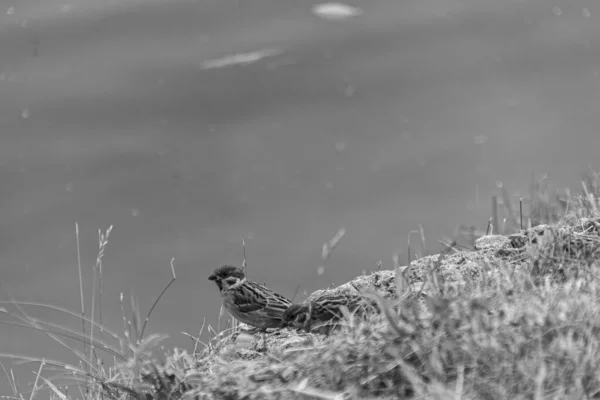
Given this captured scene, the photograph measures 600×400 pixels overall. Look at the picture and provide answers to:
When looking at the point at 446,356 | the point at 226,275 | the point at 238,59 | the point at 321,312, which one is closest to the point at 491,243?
the point at 321,312

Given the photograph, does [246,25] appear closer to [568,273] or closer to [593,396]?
[568,273]

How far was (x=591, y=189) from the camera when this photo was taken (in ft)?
18.4

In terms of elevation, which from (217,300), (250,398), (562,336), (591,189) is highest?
(562,336)

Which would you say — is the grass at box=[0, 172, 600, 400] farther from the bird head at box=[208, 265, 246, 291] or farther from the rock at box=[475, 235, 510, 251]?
the bird head at box=[208, 265, 246, 291]

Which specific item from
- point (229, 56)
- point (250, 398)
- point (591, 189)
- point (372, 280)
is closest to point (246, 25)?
point (229, 56)

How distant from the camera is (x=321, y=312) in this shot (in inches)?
160

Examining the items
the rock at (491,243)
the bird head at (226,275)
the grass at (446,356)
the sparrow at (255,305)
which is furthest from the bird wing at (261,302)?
the grass at (446,356)

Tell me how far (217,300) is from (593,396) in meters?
6.25

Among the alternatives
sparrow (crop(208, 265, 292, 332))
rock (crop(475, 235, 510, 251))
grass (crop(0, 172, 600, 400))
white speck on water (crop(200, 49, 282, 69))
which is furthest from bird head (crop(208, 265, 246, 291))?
white speck on water (crop(200, 49, 282, 69))

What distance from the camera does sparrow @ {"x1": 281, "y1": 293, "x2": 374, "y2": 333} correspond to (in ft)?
13.0

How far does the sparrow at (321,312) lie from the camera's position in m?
3.97

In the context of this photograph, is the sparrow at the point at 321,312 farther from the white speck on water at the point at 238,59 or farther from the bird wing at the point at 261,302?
the white speck on water at the point at 238,59

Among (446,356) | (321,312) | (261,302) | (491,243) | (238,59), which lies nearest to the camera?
(446,356)

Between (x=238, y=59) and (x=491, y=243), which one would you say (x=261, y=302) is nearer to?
(x=491, y=243)
